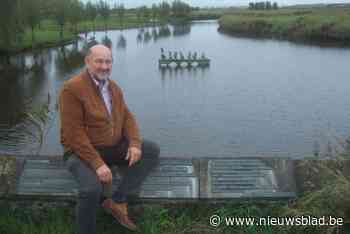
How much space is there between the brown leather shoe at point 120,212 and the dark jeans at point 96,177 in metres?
0.08

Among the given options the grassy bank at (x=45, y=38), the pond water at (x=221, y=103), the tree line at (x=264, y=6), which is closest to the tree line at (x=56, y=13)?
the grassy bank at (x=45, y=38)

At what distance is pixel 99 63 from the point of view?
12.7 feet

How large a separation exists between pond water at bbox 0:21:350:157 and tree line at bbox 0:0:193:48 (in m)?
3.15

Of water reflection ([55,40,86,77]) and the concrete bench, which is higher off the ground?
the concrete bench

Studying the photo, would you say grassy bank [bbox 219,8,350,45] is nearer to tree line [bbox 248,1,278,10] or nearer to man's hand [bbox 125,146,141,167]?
man's hand [bbox 125,146,141,167]

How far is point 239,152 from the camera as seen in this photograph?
1412 cm

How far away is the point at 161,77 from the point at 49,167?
2754 cm

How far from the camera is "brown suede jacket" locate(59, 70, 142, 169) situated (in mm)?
3744

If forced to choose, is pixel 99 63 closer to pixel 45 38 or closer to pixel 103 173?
pixel 103 173

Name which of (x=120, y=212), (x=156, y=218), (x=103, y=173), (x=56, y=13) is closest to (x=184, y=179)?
(x=156, y=218)

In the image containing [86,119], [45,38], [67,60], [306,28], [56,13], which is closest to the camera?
[86,119]

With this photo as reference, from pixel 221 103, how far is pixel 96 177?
18.7m

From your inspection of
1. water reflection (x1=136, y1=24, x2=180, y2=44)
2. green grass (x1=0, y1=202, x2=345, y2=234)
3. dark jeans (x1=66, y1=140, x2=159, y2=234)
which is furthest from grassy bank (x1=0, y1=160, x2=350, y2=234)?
water reflection (x1=136, y1=24, x2=180, y2=44)

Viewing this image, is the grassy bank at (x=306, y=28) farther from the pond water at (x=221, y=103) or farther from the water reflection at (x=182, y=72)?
the water reflection at (x=182, y=72)
